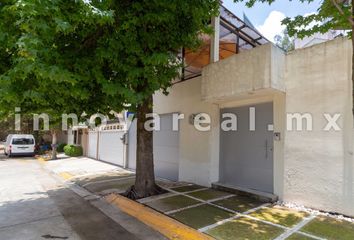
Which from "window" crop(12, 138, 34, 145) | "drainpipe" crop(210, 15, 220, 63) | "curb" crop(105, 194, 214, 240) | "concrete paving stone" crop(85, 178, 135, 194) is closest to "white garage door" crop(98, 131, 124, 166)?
"concrete paving stone" crop(85, 178, 135, 194)

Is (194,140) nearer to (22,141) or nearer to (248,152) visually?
(248,152)

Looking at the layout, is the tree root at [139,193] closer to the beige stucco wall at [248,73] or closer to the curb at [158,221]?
the curb at [158,221]

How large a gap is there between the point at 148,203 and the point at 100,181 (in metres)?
4.28

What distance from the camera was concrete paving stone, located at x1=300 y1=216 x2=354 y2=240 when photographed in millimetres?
4453

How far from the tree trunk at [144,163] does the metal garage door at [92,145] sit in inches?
472

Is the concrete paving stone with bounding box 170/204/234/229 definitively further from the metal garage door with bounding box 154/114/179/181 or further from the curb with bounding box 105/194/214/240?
the metal garage door with bounding box 154/114/179/181

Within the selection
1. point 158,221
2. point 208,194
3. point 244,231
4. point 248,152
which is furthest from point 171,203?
point 248,152

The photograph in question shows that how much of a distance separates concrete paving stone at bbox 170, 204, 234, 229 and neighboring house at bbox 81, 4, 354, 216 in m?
1.66

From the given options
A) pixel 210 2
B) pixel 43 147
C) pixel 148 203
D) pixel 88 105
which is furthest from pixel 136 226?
pixel 43 147

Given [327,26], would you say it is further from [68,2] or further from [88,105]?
[88,105]

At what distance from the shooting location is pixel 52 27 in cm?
402

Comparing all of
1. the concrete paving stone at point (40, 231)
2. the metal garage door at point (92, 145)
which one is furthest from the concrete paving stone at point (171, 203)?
the metal garage door at point (92, 145)

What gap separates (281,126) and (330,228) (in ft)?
8.32

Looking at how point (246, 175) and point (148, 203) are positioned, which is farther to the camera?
point (246, 175)
